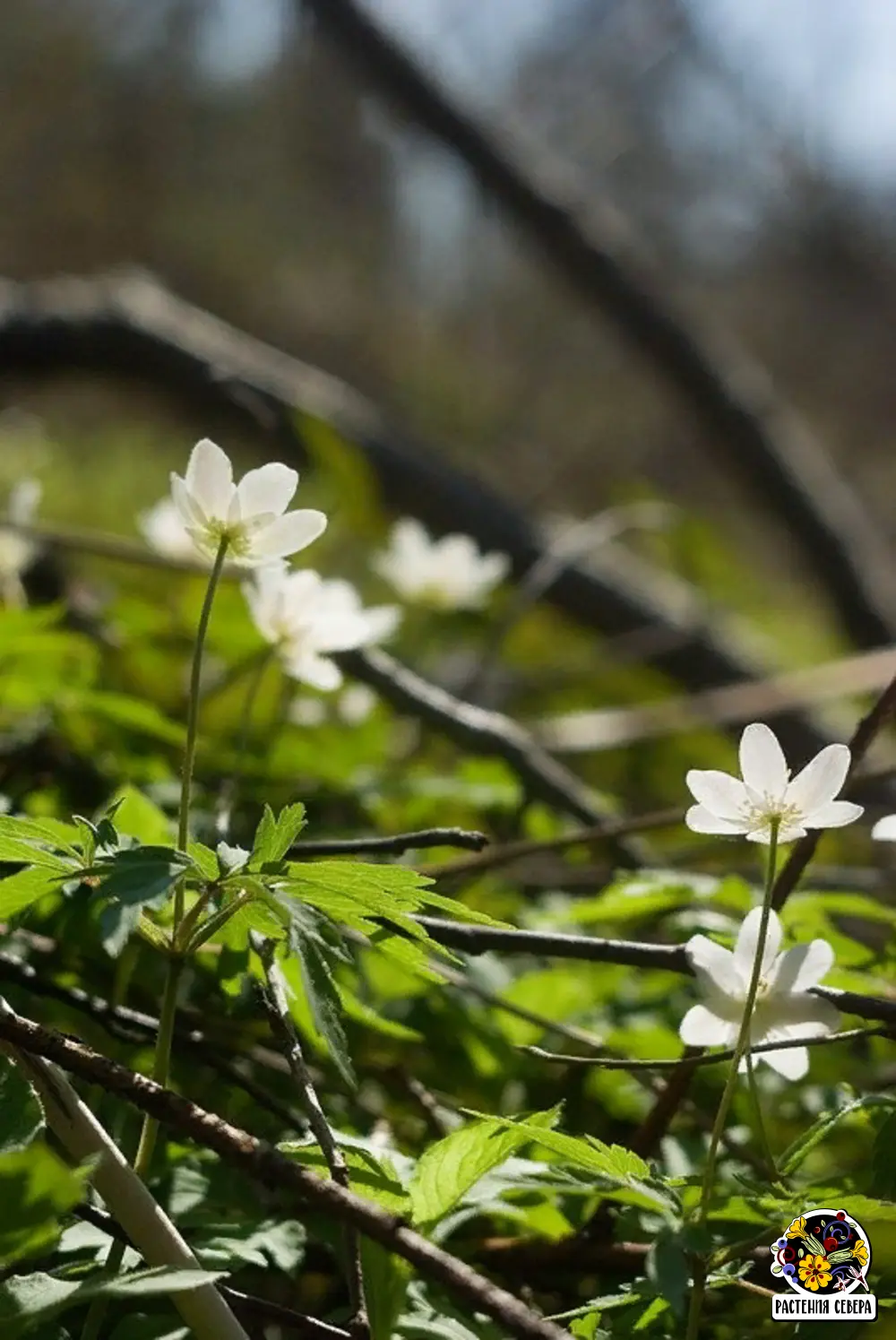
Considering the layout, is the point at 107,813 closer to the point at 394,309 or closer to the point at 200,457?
the point at 200,457

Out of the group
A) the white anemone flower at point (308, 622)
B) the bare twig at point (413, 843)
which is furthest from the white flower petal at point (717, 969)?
the white anemone flower at point (308, 622)

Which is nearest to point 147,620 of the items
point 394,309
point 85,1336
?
point 85,1336

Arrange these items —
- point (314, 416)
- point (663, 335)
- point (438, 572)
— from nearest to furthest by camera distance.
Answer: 1. point (438, 572)
2. point (314, 416)
3. point (663, 335)

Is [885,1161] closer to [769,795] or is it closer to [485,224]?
[769,795]

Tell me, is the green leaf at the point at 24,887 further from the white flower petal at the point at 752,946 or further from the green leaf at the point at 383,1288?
the white flower petal at the point at 752,946

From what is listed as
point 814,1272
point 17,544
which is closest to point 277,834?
point 814,1272
